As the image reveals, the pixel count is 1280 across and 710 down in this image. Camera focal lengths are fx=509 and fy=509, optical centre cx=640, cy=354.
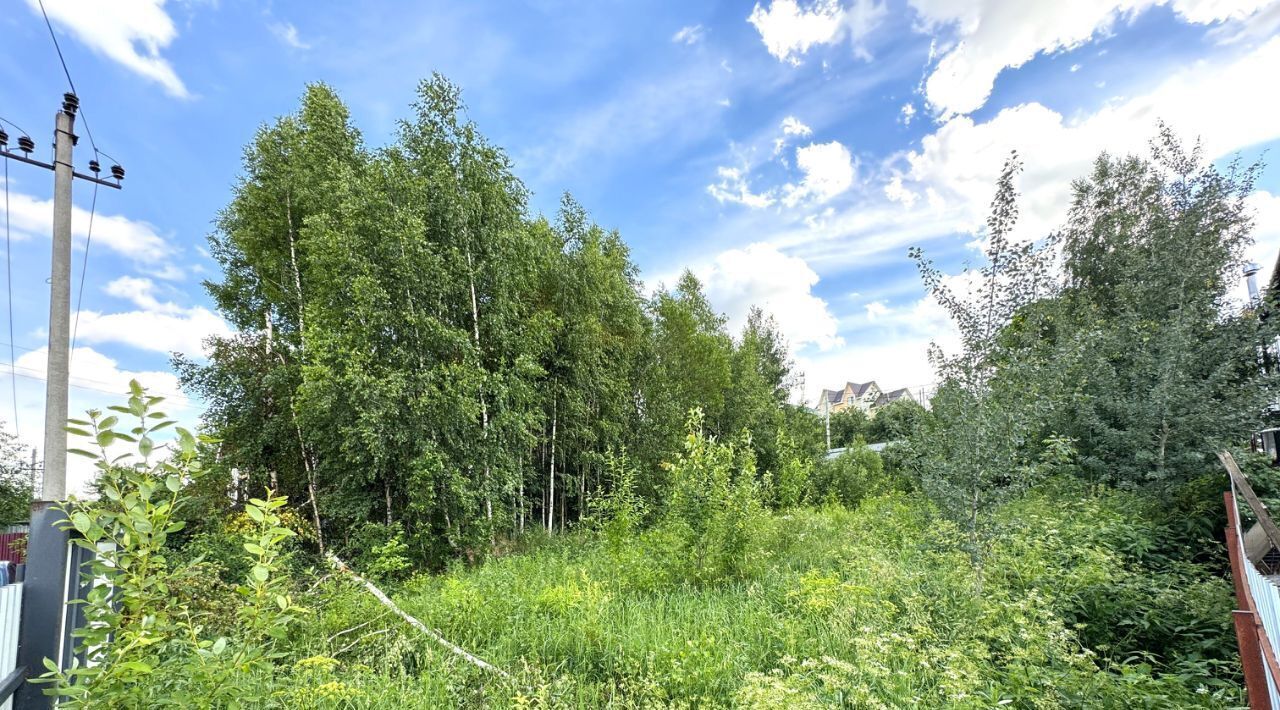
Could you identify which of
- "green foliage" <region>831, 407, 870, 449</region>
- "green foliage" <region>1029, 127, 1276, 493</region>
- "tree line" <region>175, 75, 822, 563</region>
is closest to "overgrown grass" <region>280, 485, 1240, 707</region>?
"green foliage" <region>1029, 127, 1276, 493</region>

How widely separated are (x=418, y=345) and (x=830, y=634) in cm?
653

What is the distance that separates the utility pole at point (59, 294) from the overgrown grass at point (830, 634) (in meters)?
3.62

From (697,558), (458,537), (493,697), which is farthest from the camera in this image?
(458,537)

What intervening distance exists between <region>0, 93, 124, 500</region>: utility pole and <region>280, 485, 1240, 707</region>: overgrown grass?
3624mm

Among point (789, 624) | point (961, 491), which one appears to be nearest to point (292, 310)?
point (789, 624)

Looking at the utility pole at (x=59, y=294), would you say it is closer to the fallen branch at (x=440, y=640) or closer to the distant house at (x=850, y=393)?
the fallen branch at (x=440, y=640)

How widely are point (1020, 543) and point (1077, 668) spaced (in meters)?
1.34

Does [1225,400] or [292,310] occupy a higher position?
[292,310]

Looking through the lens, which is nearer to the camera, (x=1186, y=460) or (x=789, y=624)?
(x=789, y=624)

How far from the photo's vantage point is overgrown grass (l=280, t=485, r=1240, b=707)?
8.23 ft

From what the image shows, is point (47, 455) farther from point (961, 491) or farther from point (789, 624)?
point (961, 491)

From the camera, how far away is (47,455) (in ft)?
18.0

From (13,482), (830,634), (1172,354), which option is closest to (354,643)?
(830,634)

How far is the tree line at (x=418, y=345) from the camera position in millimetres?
7324
